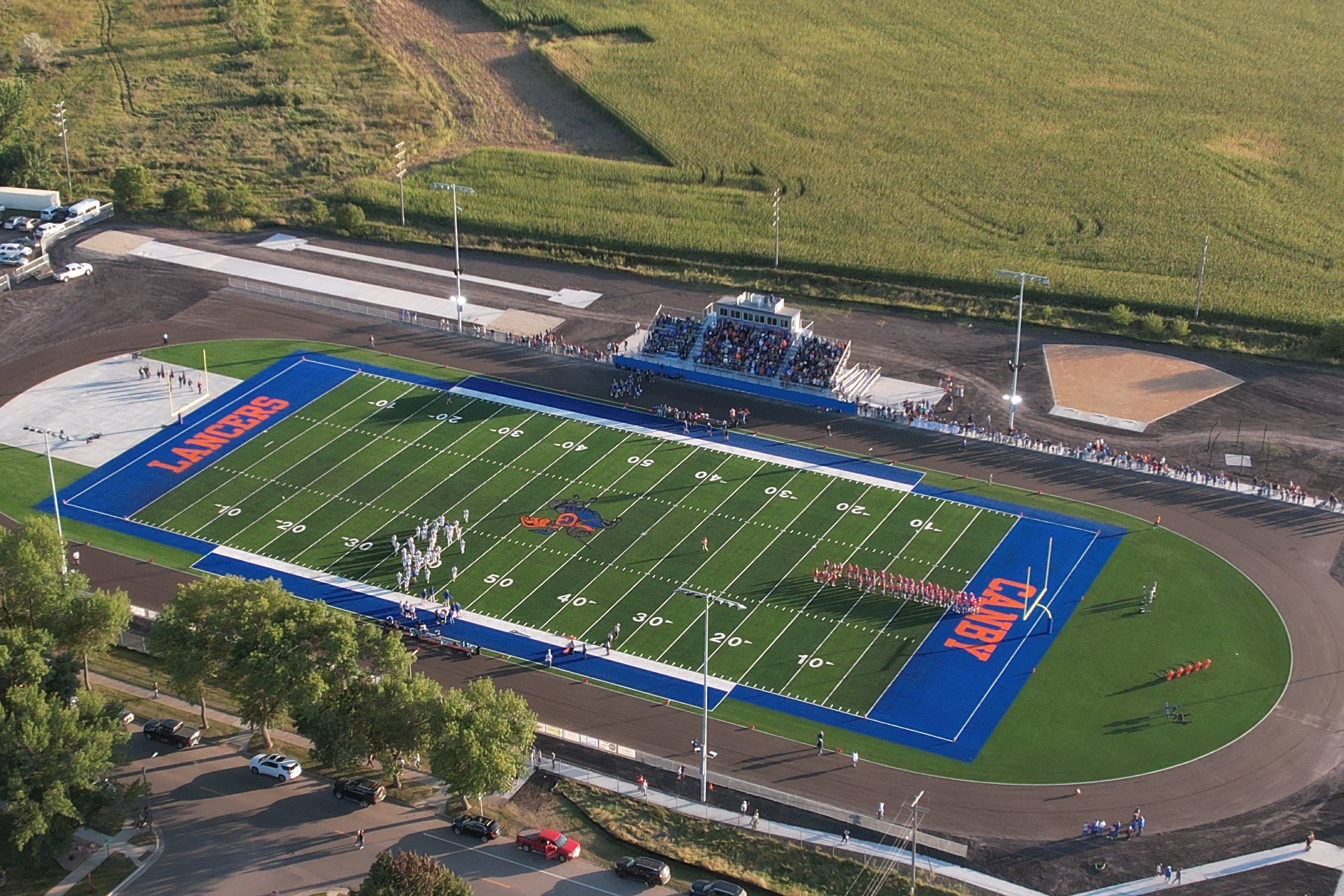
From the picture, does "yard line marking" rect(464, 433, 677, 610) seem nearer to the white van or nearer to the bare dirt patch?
the bare dirt patch

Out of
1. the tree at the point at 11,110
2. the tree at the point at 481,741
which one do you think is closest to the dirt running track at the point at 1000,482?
the tree at the point at 481,741

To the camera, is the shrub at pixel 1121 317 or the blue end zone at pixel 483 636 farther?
the shrub at pixel 1121 317

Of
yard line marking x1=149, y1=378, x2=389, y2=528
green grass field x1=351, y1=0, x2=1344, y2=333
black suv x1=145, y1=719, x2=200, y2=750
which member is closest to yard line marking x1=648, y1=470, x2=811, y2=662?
black suv x1=145, y1=719, x2=200, y2=750

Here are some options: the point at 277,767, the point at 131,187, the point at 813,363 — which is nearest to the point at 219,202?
the point at 131,187

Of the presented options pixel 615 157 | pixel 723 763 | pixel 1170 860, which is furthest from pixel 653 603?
pixel 615 157

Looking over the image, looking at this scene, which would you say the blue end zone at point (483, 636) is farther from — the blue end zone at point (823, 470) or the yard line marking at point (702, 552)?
the yard line marking at point (702, 552)

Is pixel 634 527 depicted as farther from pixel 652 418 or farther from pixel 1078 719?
pixel 1078 719
